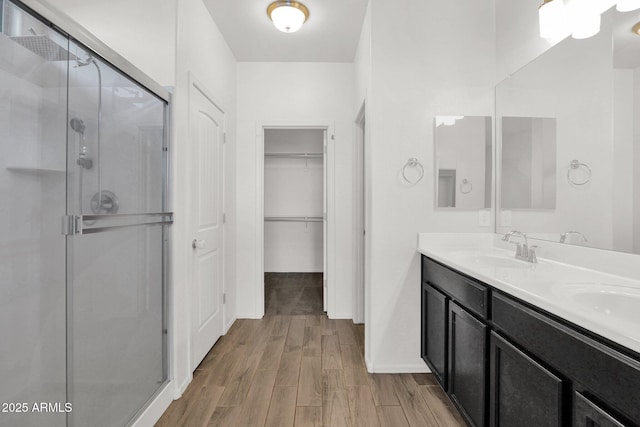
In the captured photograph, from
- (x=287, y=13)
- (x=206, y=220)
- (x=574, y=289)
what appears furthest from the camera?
(x=206, y=220)

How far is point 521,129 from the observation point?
1.93 metres

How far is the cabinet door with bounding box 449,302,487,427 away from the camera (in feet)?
4.47

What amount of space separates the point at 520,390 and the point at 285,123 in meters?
2.84

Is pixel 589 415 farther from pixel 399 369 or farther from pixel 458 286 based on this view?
pixel 399 369

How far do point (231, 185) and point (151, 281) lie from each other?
4.91ft

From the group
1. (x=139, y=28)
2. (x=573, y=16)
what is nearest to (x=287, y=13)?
(x=139, y=28)

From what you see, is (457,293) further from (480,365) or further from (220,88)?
(220,88)

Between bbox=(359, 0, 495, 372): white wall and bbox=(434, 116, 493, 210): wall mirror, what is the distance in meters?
0.05

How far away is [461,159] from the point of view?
2211 mm

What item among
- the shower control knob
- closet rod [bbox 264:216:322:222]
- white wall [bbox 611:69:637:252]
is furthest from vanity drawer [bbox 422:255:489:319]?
closet rod [bbox 264:216:322:222]

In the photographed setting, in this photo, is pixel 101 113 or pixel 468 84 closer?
pixel 101 113

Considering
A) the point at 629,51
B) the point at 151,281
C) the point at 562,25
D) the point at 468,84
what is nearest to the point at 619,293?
the point at 629,51

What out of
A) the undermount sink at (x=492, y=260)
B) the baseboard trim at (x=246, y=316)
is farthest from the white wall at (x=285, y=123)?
the undermount sink at (x=492, y=260)

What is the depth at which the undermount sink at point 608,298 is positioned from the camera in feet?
3.49
